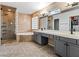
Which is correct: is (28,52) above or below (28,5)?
below

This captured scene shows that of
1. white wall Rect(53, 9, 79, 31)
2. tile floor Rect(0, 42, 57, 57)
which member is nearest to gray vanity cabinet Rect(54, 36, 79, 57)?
tile floor Rect(0, 42, 57, 57)

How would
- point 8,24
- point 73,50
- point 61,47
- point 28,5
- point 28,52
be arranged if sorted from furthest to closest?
point 8,24 < point 28,5 < point 28,52 < point 61,47 < point 73,50

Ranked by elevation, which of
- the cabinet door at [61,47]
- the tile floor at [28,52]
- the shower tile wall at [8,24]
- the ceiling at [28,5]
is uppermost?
the ceiling at [28,5]

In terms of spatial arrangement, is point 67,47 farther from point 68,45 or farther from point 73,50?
point 73,50

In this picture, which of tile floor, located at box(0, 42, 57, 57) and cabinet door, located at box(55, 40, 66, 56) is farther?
tile floor, located at box(0, 42, 57, 57)

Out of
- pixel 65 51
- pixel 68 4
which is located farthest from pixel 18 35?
pixel 65 51

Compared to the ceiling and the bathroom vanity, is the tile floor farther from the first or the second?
the ceiling

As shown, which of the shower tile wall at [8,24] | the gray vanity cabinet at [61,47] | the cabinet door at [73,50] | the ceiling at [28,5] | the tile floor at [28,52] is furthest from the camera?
the shower tile wall at [8,24]

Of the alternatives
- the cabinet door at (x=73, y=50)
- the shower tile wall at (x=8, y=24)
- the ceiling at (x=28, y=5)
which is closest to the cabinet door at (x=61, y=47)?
the cabinet door at (x=73, y=50)

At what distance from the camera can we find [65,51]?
3881 millimetres

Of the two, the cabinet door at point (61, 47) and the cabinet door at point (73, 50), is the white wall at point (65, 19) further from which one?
the cabinet door at point (73, 50)

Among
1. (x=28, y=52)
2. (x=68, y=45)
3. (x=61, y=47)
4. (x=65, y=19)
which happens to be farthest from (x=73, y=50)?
(x=28, y=52)

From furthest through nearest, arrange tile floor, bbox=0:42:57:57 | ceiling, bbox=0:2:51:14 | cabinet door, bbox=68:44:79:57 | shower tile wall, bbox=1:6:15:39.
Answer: shower tile wall, bbox=1:6:15:39 < ceiling, bbox=0:2:51:14 < tile floor, bbox=0:42:57:57 < cabinet door, bbox=68:44:79:57

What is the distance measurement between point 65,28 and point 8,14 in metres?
4.90
